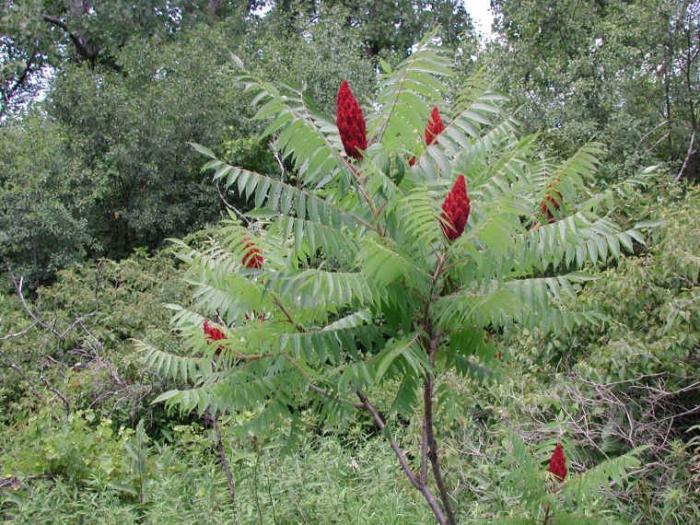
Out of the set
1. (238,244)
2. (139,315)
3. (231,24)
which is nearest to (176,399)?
(238,244)

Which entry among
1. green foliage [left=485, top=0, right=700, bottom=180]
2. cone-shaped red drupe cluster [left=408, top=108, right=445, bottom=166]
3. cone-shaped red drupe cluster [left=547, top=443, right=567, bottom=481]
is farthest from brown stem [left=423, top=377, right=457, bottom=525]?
green foliage [left=485, top=0, right=700, bottom=180]

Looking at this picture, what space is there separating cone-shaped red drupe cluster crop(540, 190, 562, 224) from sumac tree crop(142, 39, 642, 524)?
11 millimetres

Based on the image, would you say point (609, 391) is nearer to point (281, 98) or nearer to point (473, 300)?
point (473, 300)

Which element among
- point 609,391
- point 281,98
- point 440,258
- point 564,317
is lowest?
point 609,391

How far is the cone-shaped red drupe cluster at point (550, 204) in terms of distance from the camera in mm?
2230

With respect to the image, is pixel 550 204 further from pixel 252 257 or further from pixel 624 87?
pixel 624 87

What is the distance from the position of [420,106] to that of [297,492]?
3.32m

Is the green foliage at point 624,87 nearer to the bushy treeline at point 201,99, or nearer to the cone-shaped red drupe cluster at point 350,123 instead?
the bushy treeline at point 201,99

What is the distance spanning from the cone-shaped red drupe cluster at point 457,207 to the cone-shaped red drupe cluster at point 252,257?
2.11ft

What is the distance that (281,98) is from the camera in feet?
6.89

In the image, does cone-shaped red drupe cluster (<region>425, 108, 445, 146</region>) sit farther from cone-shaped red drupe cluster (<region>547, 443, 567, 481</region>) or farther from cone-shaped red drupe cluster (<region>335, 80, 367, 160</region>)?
cone-shaped red drupe cluster (<region>547, 443, 567, 481</region>)

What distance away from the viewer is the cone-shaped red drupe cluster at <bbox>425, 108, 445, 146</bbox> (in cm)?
227

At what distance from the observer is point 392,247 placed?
2.07 m

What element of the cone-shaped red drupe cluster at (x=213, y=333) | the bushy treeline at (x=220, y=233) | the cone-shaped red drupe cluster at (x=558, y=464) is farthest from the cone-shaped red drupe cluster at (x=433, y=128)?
the cone-shaped red drupe cluster at (x=558, y=464)
